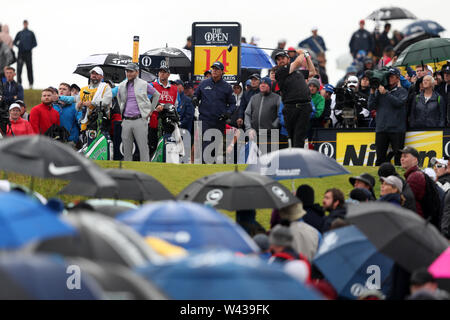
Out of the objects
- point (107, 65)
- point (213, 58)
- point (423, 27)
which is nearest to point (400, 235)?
point (213, 58)

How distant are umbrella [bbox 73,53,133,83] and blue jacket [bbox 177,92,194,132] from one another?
1.47 m

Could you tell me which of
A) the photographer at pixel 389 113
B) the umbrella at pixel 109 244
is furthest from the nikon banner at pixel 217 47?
the umbrella at pixel 109 244

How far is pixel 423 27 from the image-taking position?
30.8 metres

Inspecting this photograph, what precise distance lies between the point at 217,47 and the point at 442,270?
14.0 metres

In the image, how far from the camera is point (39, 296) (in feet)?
14.9

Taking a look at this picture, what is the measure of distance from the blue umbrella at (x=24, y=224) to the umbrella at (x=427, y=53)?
53.0 ft

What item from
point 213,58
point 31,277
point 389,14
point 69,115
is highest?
point 389,14

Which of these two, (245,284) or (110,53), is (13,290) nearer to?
(245,284)

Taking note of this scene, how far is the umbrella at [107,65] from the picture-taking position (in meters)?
20.9

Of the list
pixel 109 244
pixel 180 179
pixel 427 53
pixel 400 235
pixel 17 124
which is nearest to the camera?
pixel 109 244

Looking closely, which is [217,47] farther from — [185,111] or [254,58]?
[254,58]

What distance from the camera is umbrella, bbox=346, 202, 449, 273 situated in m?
7.62

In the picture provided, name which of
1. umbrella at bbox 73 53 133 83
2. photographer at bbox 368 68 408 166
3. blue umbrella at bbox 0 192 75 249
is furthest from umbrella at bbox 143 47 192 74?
blue umbrella at bbox 0 192 75 249
